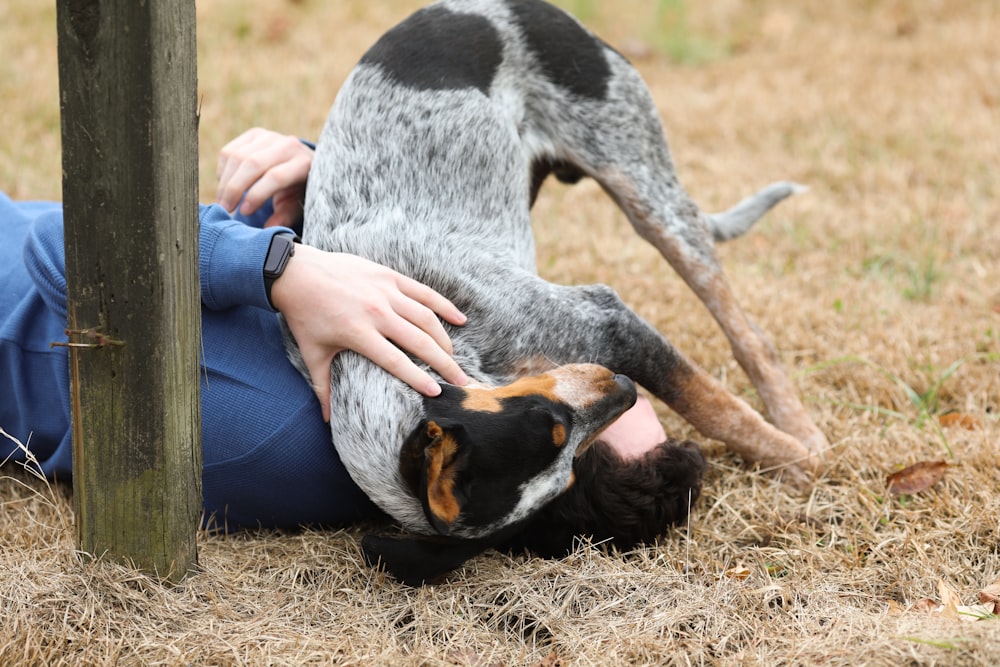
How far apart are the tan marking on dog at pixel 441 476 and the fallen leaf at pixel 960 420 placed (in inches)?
76.8

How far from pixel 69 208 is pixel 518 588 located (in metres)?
1.42

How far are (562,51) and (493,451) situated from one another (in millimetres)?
1718

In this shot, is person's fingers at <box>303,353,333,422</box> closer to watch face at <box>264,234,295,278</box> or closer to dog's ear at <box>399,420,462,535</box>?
watch face at <box>264,234,295,278</box>

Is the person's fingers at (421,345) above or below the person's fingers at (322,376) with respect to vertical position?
above

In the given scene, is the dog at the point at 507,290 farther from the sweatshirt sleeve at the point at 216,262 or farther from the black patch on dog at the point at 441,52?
the sweatshirt sleeve at the point at 216,262

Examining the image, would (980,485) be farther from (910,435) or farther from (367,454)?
(367,454)

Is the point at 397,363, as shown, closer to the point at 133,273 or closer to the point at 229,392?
the point at 229,392

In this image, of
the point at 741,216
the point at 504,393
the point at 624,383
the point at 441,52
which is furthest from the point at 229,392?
the point at 741,216

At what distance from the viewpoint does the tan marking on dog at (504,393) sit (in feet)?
8.05

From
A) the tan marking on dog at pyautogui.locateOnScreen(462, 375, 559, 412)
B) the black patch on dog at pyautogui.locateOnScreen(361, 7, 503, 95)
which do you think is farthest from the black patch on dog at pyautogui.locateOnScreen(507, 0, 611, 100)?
the tan marking on dog at pyautogui.locateOnScreen(462, 375, 559, 412)

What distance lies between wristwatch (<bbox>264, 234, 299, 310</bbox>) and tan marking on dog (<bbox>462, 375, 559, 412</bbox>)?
0.58 metres

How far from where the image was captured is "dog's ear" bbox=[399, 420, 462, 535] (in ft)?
7.64

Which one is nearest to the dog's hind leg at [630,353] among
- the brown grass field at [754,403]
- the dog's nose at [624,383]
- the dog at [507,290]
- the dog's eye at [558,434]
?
the dog at [507,290]

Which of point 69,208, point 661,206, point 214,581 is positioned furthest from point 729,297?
point 69,208
